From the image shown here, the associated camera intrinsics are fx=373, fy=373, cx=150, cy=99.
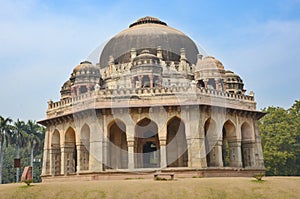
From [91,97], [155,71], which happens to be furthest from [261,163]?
[91,97]

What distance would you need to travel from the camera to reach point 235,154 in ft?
66.3

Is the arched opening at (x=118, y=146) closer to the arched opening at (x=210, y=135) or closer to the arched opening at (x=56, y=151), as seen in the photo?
the arched opening at (x=56, y=151)

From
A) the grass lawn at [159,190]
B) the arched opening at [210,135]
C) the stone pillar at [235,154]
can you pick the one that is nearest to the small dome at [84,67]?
the arched opening at [210,135]

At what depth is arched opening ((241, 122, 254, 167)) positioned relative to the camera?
2139cm

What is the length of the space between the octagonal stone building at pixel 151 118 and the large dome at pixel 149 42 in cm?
7

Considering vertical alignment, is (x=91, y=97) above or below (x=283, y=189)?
above

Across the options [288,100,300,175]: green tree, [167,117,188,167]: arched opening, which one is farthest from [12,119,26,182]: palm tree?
[288,100,300,175]: green tree

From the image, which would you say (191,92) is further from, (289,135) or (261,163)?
(289,135)

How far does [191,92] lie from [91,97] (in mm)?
5102

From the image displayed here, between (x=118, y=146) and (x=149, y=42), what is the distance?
304 inches

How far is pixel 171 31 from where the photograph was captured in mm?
26109

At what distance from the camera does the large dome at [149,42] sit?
24.5 meters

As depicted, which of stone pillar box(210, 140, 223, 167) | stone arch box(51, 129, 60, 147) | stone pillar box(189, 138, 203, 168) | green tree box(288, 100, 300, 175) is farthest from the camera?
green tree box(288, 100, 300, 175)

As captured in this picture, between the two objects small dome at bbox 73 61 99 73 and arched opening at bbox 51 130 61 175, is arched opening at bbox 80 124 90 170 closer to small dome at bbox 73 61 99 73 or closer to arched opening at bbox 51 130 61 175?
arched opening at bbox 51 130 61 175
